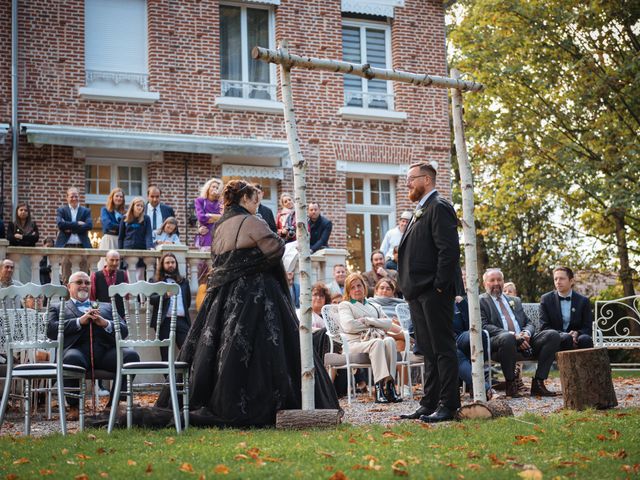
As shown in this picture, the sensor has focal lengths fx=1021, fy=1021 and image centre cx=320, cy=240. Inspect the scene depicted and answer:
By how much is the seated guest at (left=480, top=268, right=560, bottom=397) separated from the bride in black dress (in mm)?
3634

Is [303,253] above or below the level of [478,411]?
above

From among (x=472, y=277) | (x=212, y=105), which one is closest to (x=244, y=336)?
(x=472, y=277)

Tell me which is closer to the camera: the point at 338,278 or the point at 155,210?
the point at 338,278

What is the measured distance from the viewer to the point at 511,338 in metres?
11.9

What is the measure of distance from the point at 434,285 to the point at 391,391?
10.8 feet

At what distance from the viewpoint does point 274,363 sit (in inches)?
337

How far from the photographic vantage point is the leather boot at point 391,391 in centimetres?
1161

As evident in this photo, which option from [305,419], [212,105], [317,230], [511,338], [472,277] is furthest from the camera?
[212,105]

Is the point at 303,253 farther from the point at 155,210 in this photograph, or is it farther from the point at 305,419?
the point at 155,210

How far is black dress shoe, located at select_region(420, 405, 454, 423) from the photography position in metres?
8.66

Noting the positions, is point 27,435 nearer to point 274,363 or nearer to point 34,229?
point 274,363

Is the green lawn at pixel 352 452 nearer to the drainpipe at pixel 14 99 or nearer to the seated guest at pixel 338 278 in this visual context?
the seated guest at pixel 338 278

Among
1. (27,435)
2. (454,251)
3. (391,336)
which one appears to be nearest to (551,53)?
(391,336)

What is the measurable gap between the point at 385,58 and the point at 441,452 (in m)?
15.0
